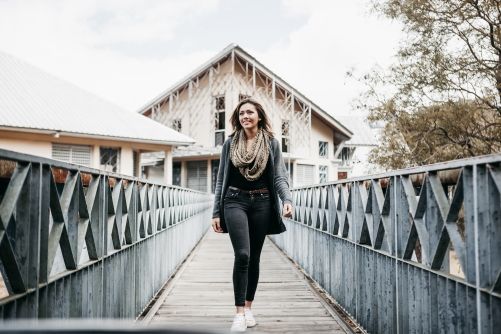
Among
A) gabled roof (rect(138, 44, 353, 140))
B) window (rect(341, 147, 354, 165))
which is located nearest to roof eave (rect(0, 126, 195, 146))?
gabled roof (rect(138, 44, 353, 140))

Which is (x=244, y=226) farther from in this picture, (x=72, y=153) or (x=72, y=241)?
(x=72, y=153)

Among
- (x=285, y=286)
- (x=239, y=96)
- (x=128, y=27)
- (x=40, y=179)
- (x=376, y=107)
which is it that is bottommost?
(x=285, y=286)

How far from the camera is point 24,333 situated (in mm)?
813

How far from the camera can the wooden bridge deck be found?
483 centimetres

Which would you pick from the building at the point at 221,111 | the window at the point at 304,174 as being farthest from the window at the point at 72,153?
the window at the point at 304,174

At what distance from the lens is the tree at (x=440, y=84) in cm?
1283

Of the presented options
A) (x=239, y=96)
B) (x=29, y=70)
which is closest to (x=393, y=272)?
(x=29, y=70)

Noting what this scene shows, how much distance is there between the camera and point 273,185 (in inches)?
173

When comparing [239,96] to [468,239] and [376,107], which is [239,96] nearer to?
[376,107]

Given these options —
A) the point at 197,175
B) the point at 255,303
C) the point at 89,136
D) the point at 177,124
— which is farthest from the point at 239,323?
the point at 177,124

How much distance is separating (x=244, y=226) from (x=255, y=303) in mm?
1979

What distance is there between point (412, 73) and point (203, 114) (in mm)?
13442

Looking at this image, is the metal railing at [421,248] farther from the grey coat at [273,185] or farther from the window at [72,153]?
the window at [72,153]

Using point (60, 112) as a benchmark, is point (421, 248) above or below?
below
